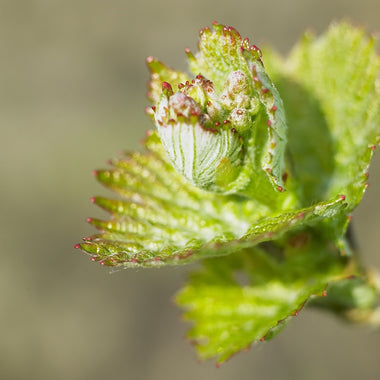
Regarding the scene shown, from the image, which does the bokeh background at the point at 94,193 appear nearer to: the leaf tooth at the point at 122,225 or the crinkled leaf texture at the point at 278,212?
the crinkled leaf texture at the point at 278,212

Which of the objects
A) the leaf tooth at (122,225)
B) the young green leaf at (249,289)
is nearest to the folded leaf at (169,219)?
the leaf tooth at (122,225)

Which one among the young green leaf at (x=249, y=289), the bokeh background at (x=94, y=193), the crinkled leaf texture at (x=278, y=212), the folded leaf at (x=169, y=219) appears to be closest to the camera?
the folded leaf at (x=169, y=219)

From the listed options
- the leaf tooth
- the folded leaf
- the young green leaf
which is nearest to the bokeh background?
the young green leaf

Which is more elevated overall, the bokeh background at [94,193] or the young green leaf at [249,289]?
the bokeh background at [94,193]

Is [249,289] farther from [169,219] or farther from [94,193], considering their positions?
[94,193]

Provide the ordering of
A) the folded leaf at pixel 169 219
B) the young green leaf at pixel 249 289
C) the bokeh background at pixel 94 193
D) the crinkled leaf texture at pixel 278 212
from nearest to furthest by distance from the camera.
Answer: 1. the folded leaf at pixel 169 219
2. the crinkled leaf texture at pixel 278 212
3. the young green leaf at pixel 249 289
4. the bokeh background at pixel 94 193

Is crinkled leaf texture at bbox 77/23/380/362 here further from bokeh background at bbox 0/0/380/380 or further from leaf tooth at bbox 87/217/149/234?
bokeh background at bbox 0/0/380/380

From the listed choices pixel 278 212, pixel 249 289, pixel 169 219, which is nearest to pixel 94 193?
pixel 249 289
